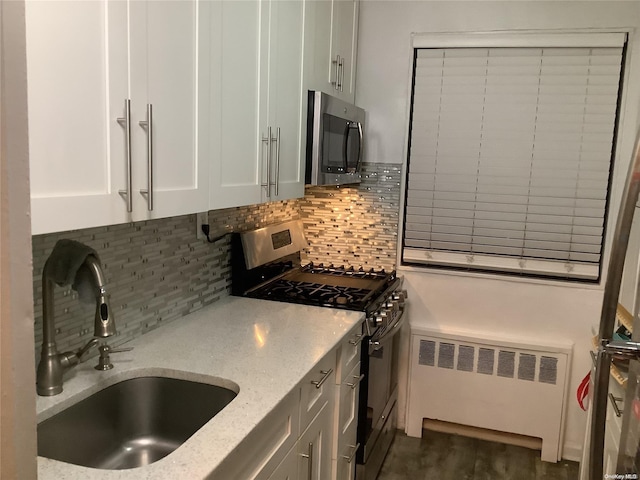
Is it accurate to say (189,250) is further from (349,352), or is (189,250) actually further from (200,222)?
(349,352)

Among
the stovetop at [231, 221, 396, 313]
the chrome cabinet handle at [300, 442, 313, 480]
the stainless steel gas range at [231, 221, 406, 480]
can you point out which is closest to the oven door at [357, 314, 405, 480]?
the stainless steel gas range at [231, 221, 406, 480]

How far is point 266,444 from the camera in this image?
1.48 metres

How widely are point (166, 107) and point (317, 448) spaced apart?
50.3 inches

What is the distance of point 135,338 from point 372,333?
1023 millimetres

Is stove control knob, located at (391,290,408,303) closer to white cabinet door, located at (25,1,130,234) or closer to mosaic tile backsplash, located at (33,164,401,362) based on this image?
mosaic tile backsplash, located at (33,164,401,362)

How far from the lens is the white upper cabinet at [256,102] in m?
1.75

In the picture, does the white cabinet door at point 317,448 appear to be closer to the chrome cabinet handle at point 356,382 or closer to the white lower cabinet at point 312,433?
the white lower cabinet at point 312,433

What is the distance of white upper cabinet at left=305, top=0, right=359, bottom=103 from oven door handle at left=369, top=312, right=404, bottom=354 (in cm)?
115

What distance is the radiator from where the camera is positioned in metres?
2.99

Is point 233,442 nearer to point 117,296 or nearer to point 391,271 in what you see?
point 117,296

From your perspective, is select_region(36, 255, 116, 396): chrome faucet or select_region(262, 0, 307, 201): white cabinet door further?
select_region(262, 0, 307, 201): white cabinet door

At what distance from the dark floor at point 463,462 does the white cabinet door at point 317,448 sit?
0.85 m

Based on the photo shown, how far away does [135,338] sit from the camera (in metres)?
1.90

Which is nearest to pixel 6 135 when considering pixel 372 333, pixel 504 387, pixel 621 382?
pixel 621 382
